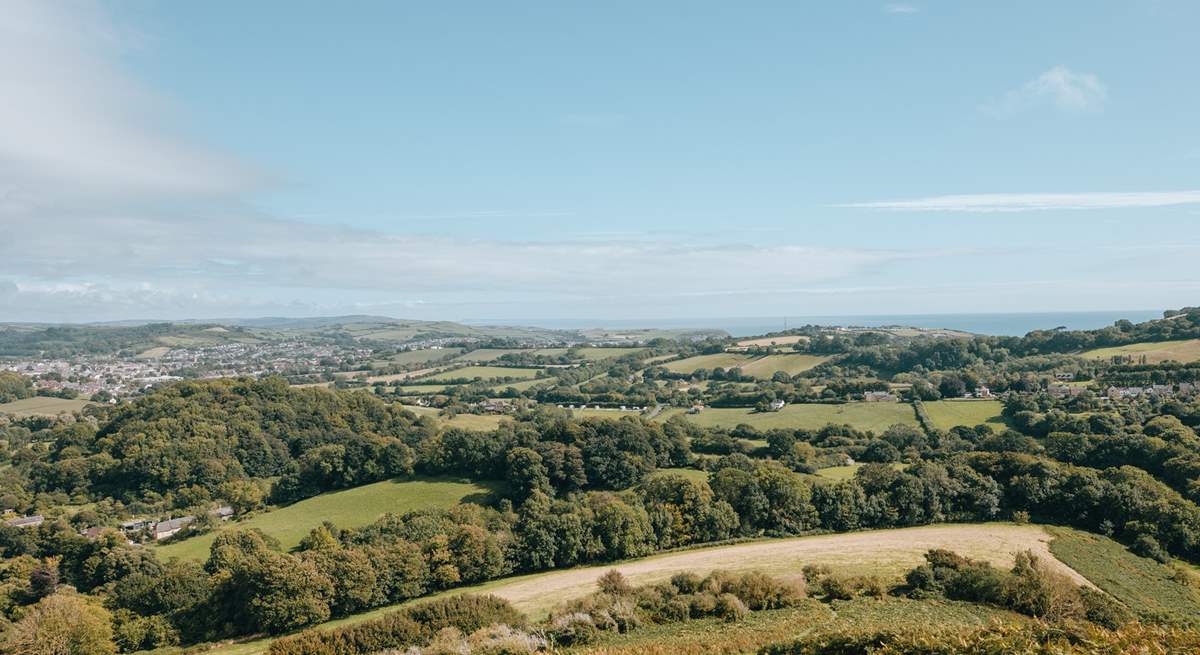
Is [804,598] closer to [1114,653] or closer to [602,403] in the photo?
[1114,653]

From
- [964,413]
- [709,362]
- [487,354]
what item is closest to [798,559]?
[964,413]

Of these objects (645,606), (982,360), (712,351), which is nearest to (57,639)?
(645,606)

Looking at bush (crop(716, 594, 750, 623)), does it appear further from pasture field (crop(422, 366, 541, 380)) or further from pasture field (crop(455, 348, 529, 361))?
pasture field (crop(455, 348, 529, 361))

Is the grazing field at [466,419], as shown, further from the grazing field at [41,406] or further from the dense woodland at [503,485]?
the grazing field at [41,406]

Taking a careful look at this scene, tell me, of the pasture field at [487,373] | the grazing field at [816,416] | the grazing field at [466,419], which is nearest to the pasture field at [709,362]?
the pasture field at [487,373]

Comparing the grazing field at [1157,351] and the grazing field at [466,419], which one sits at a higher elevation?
the grazing field at [1157,351]

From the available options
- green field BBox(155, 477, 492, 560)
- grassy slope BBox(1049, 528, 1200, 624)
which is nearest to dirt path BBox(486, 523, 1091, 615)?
grassy slope BBox(1049, 528, 1200, 624)
